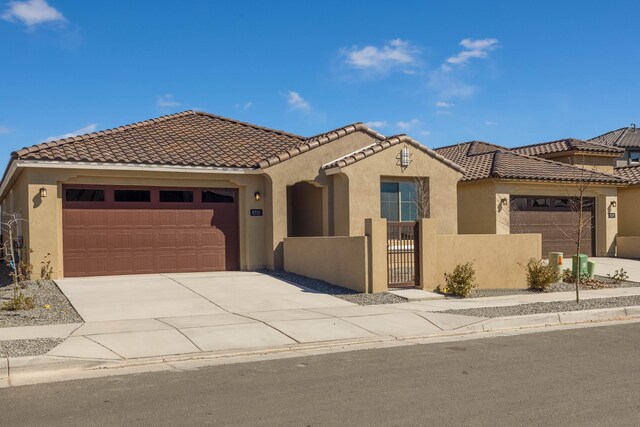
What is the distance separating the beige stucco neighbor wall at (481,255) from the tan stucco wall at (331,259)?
1.60 meters

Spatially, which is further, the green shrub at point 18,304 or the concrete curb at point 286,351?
the green shrub at point 18,304

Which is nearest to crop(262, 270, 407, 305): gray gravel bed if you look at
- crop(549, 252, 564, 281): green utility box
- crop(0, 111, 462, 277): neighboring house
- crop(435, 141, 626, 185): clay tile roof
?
crop(0, 111, 462, 277): neighboring house

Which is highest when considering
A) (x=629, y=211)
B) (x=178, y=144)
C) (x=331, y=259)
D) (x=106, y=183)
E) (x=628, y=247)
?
(x=178, y=144)

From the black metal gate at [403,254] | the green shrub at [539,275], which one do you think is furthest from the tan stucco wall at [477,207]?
the black metal gate at [403,254]

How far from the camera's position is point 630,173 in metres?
30.0

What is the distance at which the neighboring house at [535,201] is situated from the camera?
24.3m

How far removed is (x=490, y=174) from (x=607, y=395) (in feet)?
58.3

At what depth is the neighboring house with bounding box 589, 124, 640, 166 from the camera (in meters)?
55.2

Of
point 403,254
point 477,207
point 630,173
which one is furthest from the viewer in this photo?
point 630,173

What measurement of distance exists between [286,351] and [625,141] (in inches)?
2158

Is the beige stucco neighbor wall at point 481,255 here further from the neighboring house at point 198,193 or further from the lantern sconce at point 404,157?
the lantern sconce at point 404,157

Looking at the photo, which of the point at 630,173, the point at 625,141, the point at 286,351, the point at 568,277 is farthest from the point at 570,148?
the point at 625,141

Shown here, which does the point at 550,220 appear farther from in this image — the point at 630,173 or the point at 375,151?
the point at 375,151

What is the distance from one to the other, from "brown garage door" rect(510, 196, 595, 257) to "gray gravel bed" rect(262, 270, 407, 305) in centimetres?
1027
